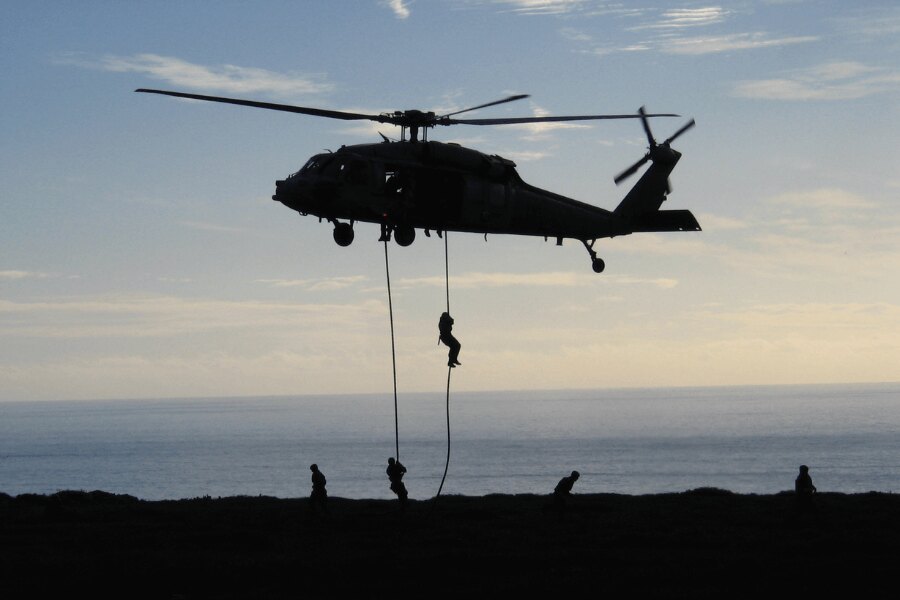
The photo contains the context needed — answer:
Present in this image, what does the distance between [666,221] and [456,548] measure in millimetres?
15653

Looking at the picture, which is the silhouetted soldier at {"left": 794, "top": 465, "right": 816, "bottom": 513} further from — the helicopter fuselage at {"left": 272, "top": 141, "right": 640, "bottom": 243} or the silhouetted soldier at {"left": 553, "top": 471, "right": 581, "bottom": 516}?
the helicopter fuselage at {"left": 272, "top": 141, "right": 640, "bottom": 243}

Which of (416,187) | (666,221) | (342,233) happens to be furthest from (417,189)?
(666,221)

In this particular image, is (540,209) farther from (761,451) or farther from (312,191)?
(761,451)

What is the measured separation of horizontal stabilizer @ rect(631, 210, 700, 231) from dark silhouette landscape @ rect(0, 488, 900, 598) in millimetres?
9262

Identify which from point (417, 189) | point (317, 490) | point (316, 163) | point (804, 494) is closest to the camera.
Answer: point (316, 163)

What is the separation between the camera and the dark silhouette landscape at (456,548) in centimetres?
1977

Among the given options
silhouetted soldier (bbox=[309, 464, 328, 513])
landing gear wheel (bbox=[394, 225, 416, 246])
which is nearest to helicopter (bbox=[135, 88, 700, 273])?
landing gear wheel (bbox=[394, 225, 416, 246])

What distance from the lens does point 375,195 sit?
2673cm

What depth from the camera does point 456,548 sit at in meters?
23.8

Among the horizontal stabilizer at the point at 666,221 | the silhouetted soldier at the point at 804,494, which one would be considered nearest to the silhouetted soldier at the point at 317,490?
the silhouetted soldier at the point at 804,494

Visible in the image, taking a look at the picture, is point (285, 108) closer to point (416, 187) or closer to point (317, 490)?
point (416, 187)

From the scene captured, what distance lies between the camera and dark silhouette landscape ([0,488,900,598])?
19.8 meters

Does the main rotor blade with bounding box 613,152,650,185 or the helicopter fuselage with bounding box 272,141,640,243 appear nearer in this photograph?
the helicopter fuselage with bounding box 272,141,640,243

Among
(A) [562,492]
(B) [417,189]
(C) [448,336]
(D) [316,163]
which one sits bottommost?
(A) [562,492]
